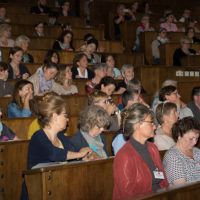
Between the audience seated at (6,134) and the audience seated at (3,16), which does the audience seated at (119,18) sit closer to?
the audience seated at (3,16)

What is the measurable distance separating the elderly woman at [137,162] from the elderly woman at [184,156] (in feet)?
0.54

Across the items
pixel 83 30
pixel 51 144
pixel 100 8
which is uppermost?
pixel 100 8

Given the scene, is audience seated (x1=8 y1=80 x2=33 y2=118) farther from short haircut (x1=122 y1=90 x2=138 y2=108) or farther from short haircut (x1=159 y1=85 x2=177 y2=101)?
short haircut (x1=159 y1=85 x2=177 y2=101)

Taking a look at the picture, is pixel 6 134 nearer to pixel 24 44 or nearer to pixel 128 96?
pixel 128 96

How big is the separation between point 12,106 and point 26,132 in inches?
12.7

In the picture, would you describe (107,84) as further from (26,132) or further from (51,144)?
(51,144)

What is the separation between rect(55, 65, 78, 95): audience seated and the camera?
4.39 meters

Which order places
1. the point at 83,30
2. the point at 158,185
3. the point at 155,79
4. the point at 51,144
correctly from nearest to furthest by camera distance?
1. the point at 158,185
2. the point at 51,144
3. the point at 155,79
4. the point at 83,30

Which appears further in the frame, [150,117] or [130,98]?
[130,98]

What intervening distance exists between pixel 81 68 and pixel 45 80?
62 cm

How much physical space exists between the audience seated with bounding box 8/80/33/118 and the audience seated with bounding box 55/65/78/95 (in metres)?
0.74

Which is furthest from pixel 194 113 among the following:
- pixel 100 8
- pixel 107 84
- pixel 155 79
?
pixel 100 8

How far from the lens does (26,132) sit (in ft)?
11.2

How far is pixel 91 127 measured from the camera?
8.81 ft
